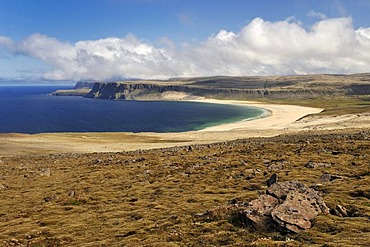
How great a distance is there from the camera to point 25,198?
81.6ft

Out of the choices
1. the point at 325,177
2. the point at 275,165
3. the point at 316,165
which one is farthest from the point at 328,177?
the point at 275,165

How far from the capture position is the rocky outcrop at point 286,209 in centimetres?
1312

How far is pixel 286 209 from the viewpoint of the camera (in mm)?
13797

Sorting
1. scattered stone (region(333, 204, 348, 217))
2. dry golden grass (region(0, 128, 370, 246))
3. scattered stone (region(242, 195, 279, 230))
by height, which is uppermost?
scattered stone (region(242, 195, 279, 230))

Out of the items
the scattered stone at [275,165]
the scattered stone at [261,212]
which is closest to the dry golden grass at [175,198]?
the scattered stone at [275,165]

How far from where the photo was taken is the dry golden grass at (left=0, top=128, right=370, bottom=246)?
43.9 feet

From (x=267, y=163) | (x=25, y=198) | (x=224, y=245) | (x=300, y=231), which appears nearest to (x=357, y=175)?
(x=267, y=163)

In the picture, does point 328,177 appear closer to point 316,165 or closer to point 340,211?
point 316,165

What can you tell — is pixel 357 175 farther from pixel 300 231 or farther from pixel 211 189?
pixel 300 231

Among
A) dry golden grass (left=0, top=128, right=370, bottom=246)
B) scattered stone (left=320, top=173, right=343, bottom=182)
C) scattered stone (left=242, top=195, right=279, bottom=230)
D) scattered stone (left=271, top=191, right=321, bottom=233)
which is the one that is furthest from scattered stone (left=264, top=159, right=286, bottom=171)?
scattered stone (left=242, top=195, right=279, bottom=230)

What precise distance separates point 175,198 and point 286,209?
8850 millimetres

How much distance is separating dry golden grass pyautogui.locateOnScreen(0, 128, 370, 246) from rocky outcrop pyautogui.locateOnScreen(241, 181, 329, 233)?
427 mm

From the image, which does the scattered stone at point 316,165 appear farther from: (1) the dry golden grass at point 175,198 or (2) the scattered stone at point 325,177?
(2) the scattered stone at point 325,177

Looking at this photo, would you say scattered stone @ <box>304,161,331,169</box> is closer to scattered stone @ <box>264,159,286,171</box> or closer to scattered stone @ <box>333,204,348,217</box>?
scattered stone @ <box>264,159,286,171</box>
